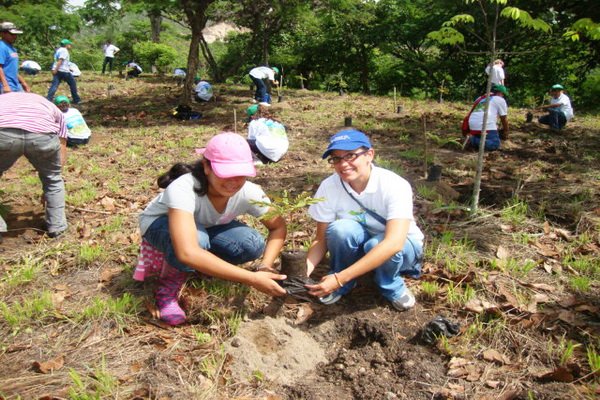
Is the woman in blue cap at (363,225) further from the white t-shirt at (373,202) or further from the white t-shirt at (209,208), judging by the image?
the white t-shirt at (209,208)

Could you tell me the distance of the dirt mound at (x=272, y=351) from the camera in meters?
2.27

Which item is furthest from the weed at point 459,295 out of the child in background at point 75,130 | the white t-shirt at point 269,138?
the child in background at point 75,130

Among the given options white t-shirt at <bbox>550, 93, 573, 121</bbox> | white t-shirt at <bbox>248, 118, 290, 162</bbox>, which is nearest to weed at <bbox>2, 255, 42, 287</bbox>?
white t-shirt at <bbox>248, 118, 290, 162</bbox>

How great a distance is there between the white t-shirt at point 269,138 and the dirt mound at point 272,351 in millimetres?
3733

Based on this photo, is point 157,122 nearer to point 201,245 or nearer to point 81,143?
point 81,143

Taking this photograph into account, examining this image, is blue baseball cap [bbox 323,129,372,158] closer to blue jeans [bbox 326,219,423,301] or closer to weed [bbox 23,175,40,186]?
blue jeans [bbox 326,219,423,301]

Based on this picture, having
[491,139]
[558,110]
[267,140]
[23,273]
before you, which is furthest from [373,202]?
[558,110]

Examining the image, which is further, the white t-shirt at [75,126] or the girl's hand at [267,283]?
the white t-shirt at [75,126]

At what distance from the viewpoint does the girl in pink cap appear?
7.50 ft

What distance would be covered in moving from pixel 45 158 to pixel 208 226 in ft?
6.32

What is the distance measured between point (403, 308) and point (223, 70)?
1769 centimetres

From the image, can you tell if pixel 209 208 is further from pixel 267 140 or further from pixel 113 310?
pixel 267 140

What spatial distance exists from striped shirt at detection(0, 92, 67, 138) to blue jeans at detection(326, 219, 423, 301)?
262 cm

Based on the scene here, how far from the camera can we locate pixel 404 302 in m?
2.68
